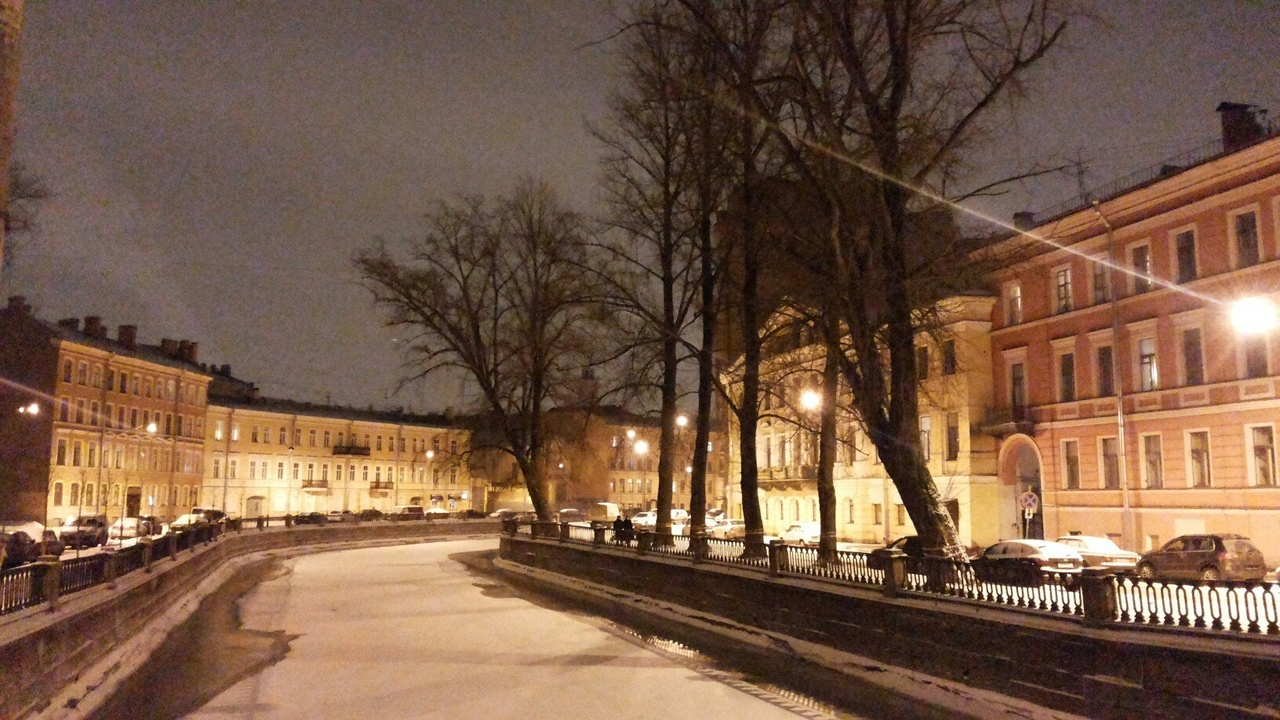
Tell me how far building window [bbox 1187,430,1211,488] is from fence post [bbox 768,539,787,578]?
676 inches

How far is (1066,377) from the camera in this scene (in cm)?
3600

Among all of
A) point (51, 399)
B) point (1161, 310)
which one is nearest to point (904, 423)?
point (1161, 310)

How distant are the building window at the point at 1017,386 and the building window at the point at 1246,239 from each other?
33.5 ft

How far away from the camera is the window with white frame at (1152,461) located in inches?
1234

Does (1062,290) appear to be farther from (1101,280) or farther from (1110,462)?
(1110,462)

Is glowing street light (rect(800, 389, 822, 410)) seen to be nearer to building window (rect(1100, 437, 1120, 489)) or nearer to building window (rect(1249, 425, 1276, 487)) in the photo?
building window (rect(1249, 425, 1276, 487))

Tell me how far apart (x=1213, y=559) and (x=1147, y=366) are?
33.7 ft

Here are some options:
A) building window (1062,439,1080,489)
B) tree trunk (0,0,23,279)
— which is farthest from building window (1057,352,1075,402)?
Result: tree trunk (0,0,23,279)

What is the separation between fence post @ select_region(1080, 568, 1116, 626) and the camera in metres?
11.1

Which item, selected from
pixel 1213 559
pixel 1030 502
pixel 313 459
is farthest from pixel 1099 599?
pixel 313 459

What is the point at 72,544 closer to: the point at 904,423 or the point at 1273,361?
the point at 904,423

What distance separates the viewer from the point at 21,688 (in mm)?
11359

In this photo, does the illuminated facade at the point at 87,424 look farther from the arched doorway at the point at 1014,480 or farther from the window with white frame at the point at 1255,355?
the window with white frame at the point at 1255,355

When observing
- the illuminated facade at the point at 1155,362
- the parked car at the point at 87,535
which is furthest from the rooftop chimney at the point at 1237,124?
the parked car at the point at 87,535
